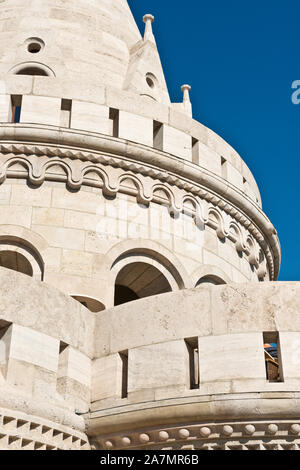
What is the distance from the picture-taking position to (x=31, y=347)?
9.72 metres

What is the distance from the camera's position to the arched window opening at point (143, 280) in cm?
1436

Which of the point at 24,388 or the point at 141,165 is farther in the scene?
the point at 141,165

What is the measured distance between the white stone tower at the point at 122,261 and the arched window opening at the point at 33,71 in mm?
48

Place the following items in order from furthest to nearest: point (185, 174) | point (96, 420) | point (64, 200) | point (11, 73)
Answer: point (11, 73)
point (185, 174)
point (64, 200)
point (96, 420)

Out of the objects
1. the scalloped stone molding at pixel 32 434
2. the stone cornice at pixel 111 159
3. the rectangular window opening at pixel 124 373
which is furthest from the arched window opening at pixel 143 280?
the scalloped stone molding at pixel 32 434

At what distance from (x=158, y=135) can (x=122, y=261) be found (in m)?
2.83

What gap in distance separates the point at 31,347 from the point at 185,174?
610 centimetres

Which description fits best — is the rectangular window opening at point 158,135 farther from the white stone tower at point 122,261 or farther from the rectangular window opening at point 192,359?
the rectangular window opening at point 192,359

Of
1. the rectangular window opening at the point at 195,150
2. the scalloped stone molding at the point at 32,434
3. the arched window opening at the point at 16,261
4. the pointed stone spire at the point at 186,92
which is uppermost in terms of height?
the pointed stone spire at the point at 186,92

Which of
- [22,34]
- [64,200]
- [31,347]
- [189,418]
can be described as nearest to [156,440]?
[189,418]

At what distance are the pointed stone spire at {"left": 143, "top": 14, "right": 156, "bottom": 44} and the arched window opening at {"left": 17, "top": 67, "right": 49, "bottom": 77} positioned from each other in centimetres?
290

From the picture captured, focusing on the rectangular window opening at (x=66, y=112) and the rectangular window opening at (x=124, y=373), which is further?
the rectangular window opening at (x=66, y=112)

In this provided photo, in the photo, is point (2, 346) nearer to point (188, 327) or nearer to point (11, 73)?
point (188, 327)

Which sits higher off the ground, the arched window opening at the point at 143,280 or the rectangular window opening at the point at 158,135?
the rectangular window opening at the point at 158,135
